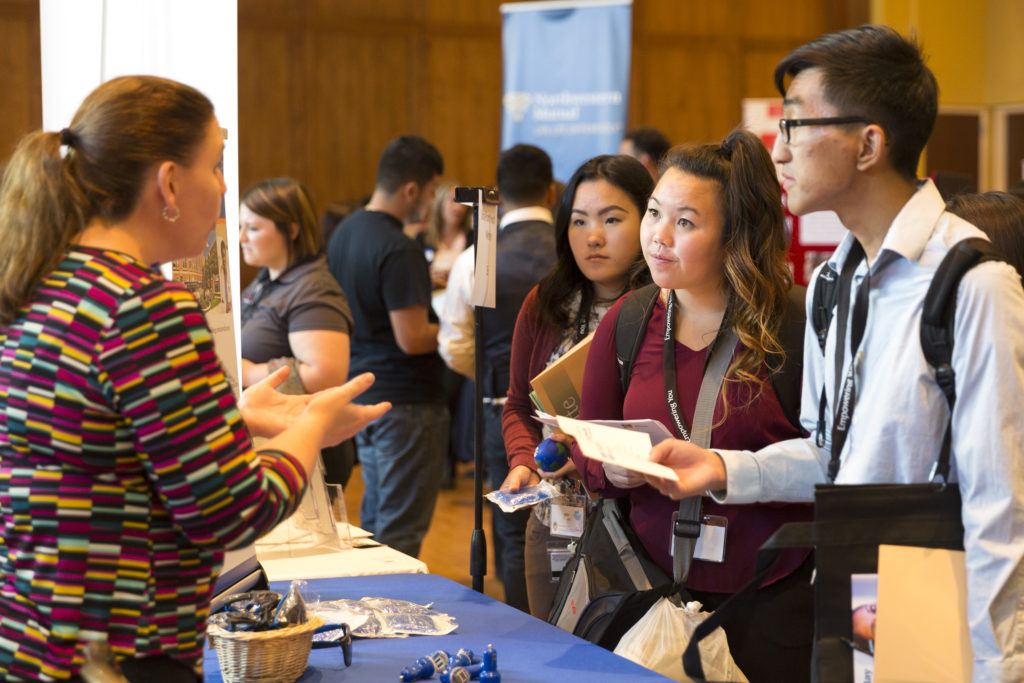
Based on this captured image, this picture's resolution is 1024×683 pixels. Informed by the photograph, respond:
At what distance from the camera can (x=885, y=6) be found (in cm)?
909

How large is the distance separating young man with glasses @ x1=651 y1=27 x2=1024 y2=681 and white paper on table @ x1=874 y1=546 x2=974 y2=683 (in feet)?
0.09

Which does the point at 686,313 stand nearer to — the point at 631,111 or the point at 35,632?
the point at 35,632

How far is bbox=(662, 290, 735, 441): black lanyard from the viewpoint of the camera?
197 centimetres

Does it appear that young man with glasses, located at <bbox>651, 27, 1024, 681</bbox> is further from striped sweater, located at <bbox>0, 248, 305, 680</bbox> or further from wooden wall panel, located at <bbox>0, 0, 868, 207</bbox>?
wooden wall panel, located at <bbox>0, 0, 868, 207</bbox>

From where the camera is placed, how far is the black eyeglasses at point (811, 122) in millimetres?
1477

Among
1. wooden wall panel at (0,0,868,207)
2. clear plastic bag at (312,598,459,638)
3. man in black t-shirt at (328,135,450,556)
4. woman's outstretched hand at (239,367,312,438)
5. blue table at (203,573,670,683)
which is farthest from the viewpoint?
wooden wall panel at (0,0,868,207)

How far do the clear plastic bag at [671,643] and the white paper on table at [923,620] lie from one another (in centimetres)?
41

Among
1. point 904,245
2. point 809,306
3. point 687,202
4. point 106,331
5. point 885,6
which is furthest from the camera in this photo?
point 885,6

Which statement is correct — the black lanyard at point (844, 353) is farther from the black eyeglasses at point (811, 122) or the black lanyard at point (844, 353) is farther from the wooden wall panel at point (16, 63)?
the wooden wall panel at point (16, 63)

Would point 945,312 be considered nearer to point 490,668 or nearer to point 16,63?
point 490,668

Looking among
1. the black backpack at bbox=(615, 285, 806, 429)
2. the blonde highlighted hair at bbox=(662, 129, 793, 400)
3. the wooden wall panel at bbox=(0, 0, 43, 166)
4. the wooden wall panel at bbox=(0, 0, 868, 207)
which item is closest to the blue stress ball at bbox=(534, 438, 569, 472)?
the black backpack at bbox=(615, 285, 806, 429)

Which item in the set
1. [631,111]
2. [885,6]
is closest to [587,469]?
[631,111]

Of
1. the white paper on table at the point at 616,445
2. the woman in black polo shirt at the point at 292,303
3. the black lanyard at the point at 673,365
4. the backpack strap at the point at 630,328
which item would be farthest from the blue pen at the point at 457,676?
the woman in black polo shirt at the point at 292,303

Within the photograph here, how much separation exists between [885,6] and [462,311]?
677cm
